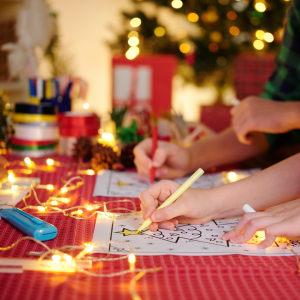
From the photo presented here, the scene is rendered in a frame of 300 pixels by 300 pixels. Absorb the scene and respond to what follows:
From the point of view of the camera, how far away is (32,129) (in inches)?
36.6

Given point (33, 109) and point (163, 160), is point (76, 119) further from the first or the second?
point (163, 160)

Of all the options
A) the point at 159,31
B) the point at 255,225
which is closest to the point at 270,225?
the point at 255,225

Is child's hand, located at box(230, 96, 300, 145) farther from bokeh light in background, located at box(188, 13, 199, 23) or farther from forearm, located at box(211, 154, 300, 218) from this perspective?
bokeh light in background, located at box(188, 13, 199, 23)

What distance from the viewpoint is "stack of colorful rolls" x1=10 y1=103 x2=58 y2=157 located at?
93 centimetres

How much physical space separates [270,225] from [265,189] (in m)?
0.13

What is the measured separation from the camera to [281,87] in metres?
0.89

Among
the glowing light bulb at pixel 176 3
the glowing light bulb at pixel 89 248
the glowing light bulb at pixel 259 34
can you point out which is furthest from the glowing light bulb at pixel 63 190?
the glowing light bulb at pixel 259 34

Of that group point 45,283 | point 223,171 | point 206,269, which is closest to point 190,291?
point 206,269

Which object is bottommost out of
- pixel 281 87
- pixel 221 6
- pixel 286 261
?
pixel 286 261

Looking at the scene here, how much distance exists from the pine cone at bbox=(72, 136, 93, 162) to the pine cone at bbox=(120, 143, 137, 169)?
9 centimetres

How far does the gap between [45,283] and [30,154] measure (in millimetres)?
641

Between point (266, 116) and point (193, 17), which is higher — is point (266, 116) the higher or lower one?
the lower one

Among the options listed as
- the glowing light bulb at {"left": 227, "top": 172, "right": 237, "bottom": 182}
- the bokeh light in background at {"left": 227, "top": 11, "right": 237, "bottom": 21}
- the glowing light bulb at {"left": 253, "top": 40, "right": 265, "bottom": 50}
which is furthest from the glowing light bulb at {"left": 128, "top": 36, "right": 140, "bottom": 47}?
the glowing light bulb at {"left": 227, "top": 172, "right": 237, "bottom": 182}

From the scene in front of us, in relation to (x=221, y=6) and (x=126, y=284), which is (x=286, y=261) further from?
(x=221, y=6)
